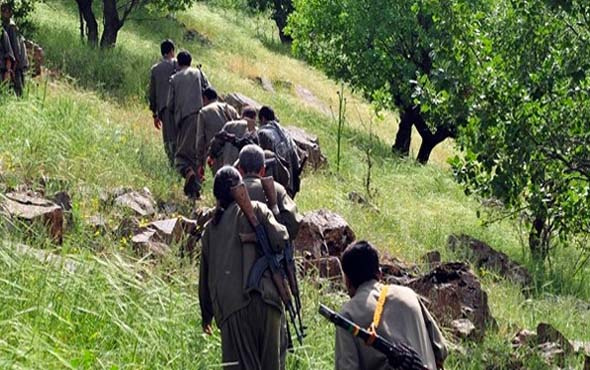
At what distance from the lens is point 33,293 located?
669cm

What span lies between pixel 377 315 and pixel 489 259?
7.78 m

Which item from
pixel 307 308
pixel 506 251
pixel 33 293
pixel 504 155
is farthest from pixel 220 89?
pixel 33 293

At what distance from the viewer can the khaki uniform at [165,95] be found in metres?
12.3

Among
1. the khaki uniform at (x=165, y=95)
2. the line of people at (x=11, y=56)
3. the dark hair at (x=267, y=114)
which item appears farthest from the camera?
the line of people at (x=11, y=56)

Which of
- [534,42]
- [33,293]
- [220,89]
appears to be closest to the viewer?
[33,293]

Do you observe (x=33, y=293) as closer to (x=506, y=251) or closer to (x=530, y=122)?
(x=530, y=122)

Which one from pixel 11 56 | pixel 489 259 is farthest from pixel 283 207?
pixel 11 56

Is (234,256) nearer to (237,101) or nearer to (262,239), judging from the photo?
(262,239)

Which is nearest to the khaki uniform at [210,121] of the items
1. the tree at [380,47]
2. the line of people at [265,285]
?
the line of people at [265,285]

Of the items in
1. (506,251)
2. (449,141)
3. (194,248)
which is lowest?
(449,141)

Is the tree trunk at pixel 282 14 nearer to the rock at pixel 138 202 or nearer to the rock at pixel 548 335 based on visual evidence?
the rock at pixel 138 202

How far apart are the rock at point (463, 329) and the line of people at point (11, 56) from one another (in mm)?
6539

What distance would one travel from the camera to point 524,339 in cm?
909

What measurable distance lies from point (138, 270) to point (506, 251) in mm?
7828
